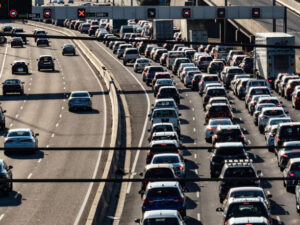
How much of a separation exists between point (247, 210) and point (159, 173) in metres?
8.21

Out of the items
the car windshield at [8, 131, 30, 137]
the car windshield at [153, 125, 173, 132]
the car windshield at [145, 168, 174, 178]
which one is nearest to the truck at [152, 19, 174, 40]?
the car windshield at [8, 131, 30, 137]

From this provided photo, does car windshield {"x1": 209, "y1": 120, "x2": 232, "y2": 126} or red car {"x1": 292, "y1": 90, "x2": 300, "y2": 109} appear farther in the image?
red car {"x1": 292, "y1": 90, "x2": 300, "y2": 109}

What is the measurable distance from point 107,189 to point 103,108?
32917 millimetres

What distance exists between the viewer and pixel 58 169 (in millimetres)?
47469

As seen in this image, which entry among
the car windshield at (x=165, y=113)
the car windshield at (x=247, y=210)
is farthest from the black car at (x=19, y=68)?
the car windshield at (x=247, y=210)

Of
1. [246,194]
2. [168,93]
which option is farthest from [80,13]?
[246,194]

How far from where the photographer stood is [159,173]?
3631cm

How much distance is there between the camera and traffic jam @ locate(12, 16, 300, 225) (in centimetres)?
2878

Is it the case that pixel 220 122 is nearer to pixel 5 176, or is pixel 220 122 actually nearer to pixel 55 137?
pixel 55 137

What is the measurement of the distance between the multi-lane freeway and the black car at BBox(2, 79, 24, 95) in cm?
55

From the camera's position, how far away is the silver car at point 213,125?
51844 millimetres

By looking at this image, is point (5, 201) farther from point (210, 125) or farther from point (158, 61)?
point (158, 61)

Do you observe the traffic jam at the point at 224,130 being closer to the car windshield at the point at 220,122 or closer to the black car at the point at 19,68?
the car windshield at the point at 220,122

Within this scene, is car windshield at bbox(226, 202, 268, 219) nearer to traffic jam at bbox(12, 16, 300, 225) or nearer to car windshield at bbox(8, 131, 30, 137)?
traffic jam at bbox(12, 16, 300, 225)
